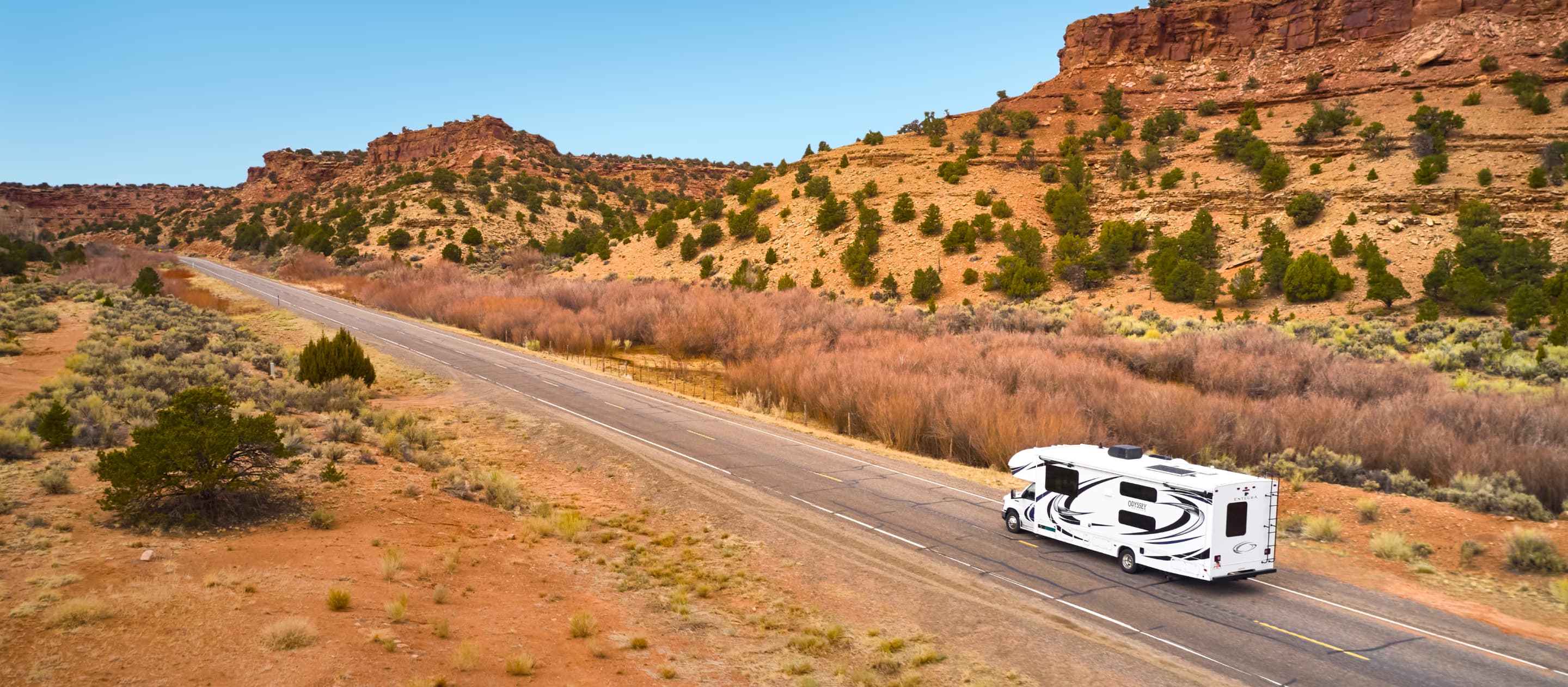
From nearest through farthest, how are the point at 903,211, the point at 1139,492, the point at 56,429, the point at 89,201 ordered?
the point at 1139,492
the point at 56,429
the point at 903,211
the point at 89,201

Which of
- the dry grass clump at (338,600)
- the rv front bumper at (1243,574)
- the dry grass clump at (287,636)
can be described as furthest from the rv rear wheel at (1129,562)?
the dry grass clump at (287,636)

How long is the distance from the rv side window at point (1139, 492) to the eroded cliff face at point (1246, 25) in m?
75.3

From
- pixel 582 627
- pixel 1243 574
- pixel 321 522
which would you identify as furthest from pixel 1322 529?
pixel 321 522

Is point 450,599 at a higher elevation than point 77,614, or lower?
lower

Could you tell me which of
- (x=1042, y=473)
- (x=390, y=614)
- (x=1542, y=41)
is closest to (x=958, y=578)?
(x=1042, y=473)

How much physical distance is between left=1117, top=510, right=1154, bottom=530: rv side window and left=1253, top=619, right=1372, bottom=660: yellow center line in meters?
2.09

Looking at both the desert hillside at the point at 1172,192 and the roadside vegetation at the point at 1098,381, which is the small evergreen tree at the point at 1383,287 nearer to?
the desert hillside at the point at 1172,192

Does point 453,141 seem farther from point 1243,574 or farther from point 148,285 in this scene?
point 1243,574

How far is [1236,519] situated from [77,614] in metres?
14.9

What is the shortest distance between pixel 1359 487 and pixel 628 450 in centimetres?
1699

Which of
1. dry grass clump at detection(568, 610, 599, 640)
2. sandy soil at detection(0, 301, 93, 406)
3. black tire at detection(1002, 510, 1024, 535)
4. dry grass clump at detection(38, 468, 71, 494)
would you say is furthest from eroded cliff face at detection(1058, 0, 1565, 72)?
dry grass clump at detection(38, 468, 71, 494)

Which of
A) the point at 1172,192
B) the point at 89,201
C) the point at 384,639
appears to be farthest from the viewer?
the point at 89,201

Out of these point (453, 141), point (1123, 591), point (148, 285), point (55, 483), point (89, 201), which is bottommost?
point (1123, 591)

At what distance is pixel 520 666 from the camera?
29.7 ft
